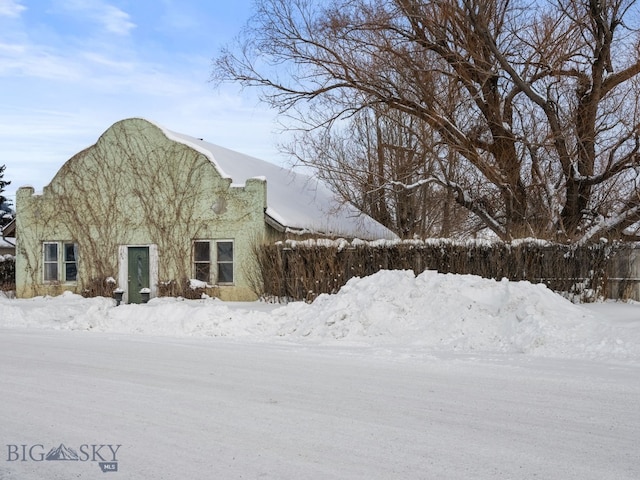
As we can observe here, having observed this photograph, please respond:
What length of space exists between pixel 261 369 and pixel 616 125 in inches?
601

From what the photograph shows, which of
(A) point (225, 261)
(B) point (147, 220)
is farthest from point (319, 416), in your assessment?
(B) point (147, 220)

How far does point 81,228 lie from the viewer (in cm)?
2572

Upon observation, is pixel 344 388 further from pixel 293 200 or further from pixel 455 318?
pixel 293 200

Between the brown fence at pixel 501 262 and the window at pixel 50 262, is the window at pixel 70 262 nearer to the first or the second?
the window at pixel 50 262

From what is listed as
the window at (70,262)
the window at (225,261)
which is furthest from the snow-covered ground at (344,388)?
the window at (70,262)

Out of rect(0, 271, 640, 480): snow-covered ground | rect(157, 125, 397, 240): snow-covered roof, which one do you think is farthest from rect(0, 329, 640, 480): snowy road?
rect(157, 125, 397, 240): snow-covered roof

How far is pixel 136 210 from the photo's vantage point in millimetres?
25156

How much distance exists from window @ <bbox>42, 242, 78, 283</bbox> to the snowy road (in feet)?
49.6

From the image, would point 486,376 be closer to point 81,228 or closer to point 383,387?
point 383,387

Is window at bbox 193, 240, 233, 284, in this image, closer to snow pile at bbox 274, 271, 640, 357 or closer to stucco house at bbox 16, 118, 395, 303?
stucco house at bbox 16, 118, 395, 303

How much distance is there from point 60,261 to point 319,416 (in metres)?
21.0

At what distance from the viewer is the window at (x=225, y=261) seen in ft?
78.3

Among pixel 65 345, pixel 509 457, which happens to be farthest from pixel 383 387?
pixel 65 345

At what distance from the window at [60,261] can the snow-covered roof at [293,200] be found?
5603mm
